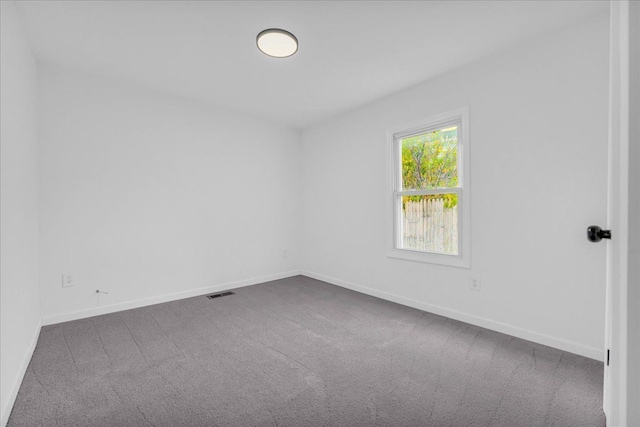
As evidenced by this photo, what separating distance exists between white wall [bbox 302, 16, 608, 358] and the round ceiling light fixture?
4.86 ft

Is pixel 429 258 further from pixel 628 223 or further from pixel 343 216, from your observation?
pixel 628 223

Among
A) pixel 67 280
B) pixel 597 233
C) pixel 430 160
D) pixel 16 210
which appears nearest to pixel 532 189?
pixel 430 160

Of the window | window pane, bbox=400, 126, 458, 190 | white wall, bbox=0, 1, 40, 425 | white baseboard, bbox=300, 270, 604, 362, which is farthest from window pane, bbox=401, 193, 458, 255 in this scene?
white wall, bbox=0, 1, 40, 425

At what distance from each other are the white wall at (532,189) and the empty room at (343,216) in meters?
0.02

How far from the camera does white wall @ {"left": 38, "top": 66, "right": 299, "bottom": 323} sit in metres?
2.87

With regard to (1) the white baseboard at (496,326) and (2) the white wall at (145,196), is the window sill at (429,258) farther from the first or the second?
(2) the white wall at (145,196)

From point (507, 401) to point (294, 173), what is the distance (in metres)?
3.83

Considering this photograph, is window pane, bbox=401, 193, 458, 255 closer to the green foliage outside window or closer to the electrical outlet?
the green foliage outside window

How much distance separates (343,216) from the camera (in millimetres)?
4121

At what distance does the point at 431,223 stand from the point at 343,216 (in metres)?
1.30

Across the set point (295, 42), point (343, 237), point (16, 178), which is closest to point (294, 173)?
point (343, 237)

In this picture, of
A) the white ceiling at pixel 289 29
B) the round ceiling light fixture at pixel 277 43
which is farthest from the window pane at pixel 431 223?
the round ceiling light fixture at pixel 277 43

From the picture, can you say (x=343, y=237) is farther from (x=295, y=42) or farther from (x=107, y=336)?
(x=107, y=336)

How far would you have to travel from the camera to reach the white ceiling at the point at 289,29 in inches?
79.4
